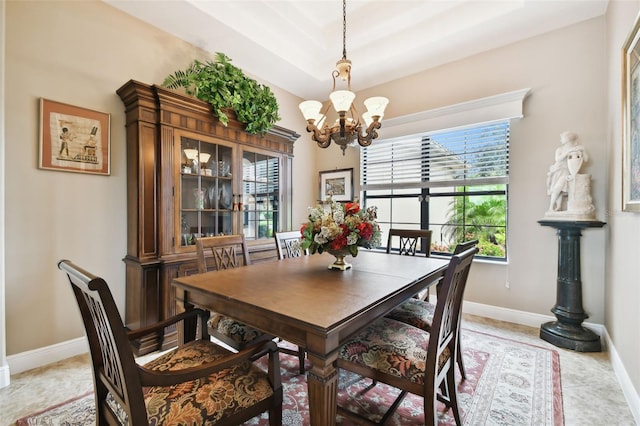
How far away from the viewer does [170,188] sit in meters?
2.53

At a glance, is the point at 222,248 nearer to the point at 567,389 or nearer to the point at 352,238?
the point at 352,238

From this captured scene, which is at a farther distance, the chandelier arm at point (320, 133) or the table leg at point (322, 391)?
the chandelier arm at point (320, 133)

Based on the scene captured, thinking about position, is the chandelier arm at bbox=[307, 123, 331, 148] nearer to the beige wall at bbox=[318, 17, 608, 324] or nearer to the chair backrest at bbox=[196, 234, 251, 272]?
the chair backrest at bbox=[196, 234, 251, 272]

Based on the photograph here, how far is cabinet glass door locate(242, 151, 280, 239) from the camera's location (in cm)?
324

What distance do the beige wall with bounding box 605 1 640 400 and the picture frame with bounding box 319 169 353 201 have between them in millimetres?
2782

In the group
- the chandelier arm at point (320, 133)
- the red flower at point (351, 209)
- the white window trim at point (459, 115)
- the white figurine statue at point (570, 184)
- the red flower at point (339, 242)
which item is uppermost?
the white window trim at point (459, 115)

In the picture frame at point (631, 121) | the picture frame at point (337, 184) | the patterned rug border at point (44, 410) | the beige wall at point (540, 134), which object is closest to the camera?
the patterned rug border at point (44, 410)

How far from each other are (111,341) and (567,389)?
2.65 metres

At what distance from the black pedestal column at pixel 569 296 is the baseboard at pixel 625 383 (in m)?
0.21

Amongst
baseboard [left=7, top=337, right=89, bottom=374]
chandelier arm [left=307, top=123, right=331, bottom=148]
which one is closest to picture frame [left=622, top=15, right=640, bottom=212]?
chandelier arm [left=307, top=123, right=331, bottom=148]

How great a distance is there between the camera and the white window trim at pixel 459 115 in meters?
2.96

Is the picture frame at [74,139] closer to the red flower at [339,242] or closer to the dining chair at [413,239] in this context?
the red flower at [339,242]

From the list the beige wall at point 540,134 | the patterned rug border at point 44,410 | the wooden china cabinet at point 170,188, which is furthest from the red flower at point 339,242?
the beige wall at point 540,134

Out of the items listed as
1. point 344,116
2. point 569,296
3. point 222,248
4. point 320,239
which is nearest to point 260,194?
point 222,248
